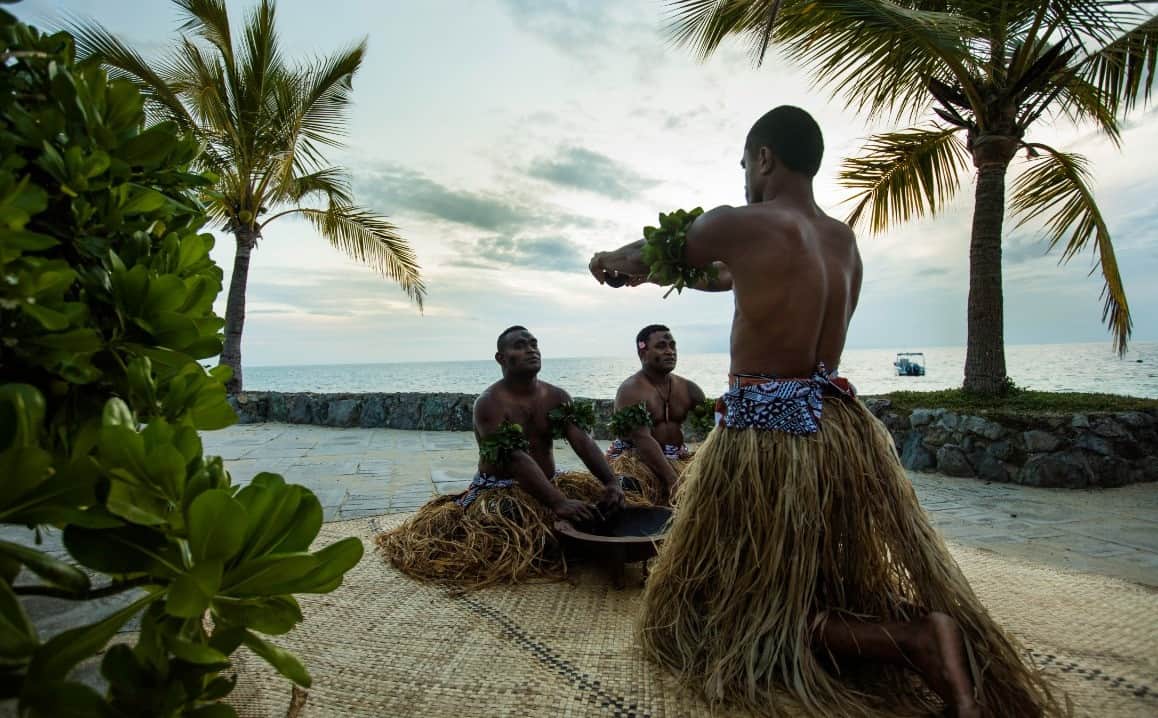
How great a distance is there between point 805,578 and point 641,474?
6.94ft

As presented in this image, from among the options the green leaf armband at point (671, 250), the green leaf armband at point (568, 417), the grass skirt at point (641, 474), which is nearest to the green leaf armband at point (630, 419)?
the grass skirt at point (641, 474)

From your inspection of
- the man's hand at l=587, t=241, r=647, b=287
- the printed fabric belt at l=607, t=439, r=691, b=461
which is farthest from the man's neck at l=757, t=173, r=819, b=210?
the printed fabric belt at l=607, t=439, r=691, b=461

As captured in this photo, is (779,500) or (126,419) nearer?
(126,419)

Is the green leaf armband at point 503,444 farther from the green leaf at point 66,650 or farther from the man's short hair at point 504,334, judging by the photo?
the green leaf at point 66,650

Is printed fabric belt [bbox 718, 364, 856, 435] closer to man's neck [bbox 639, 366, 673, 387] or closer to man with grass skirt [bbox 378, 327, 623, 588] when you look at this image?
man with grass skirt [bbox 378, 327, 623, 588]

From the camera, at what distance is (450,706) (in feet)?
5.46

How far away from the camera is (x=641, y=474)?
12.6ft

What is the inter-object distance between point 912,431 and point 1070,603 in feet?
13.4

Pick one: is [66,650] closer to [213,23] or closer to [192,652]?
[192,652]

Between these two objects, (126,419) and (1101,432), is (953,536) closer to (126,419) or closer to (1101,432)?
(1101,432)

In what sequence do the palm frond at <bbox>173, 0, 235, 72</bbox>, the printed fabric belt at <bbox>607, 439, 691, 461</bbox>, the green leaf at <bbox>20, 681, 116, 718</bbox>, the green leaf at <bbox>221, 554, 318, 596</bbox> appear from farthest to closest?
the palm frond at <bbox>173, 0, 235, 72</bbox>
the printed fabric belt at <bbox>607, 439, 691, 461</bbox>
the green leaf at <bbox>221, 554, 318, 596</bbox>
the green leaf at <bbox>20, 681, 116, 718</bbox>

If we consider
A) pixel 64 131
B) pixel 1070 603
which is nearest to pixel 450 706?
pixel 64 131

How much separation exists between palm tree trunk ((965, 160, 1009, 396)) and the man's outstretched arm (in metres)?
5.29

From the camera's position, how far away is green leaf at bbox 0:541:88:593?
0.65 m
